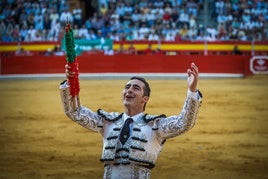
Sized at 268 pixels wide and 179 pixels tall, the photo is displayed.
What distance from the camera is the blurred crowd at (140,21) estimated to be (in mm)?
18703

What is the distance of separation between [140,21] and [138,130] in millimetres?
16319

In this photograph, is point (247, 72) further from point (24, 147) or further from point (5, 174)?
point (5, 174)

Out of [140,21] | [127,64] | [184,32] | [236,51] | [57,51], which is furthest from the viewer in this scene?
[140,21]

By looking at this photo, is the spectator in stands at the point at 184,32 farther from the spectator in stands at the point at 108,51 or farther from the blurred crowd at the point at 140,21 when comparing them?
the spectator in stands at the point at 108,51

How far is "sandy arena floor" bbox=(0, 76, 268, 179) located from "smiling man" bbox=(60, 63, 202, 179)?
266 cm

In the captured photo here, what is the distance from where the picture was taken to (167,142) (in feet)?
25.5

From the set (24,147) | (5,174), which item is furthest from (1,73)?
(5,174)

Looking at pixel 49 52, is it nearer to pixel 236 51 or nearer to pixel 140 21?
pixel 140 21

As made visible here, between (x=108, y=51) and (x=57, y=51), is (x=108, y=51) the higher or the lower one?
the higher one

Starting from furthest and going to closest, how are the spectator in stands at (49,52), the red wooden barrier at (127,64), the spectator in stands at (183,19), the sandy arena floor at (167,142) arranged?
the spectator in stands at (183,19) → the spectator in stands at (49,52) → the red wooden barrier at (127,64) → the sandy arena floor at (167,142)

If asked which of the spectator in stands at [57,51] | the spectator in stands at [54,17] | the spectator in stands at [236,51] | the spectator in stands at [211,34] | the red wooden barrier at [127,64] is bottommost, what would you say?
the red wooden barrier at [127,64]

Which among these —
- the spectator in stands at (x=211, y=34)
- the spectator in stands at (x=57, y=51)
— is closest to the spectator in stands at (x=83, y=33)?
the spectator in stands at (x=57, y=51)

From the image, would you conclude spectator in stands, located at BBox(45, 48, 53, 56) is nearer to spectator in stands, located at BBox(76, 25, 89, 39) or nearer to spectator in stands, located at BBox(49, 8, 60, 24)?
spectator in stands, located at BBox(76, 25, 89, 39)

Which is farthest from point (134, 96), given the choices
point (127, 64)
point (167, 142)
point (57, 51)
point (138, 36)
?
point (138, 36)
